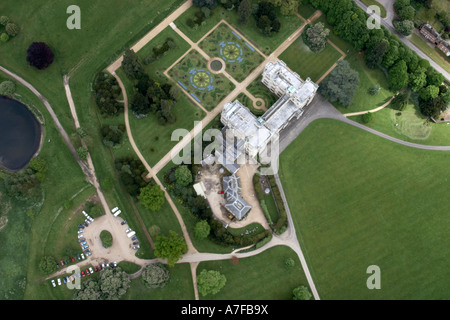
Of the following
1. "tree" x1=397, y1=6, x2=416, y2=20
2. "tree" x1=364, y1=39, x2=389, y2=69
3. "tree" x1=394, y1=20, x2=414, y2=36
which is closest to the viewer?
"tree" x1=364, y1=39, x2=389, y2=69

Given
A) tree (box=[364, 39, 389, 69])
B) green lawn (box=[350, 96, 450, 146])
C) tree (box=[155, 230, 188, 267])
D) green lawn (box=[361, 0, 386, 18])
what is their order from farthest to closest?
green lawn (box=[361, 0, 386, 18])
green lawn (box=[350, 96, 450, 146])
tree (box=[364, 39, 389, 69])
tree (box=[155, 230, 188, 267])

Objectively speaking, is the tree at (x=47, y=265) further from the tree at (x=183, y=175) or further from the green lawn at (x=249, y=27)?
the green lawn at (x=249, y=27)

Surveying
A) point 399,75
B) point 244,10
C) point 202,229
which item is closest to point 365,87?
point 399,75

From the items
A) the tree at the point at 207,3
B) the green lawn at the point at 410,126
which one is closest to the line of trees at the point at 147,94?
the tree at the point at 207,3

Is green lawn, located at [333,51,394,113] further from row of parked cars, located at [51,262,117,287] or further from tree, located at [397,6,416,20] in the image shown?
row of parked cars, located at [51,262,117,287]

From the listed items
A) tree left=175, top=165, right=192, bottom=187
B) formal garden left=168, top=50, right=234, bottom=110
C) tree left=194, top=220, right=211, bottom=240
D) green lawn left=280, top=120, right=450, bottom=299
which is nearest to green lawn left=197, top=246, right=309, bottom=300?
green lawn left=280, top=120, right=450, bottom=299

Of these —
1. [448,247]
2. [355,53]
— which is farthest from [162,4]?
[448,247]

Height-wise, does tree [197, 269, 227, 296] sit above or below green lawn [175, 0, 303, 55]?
below
